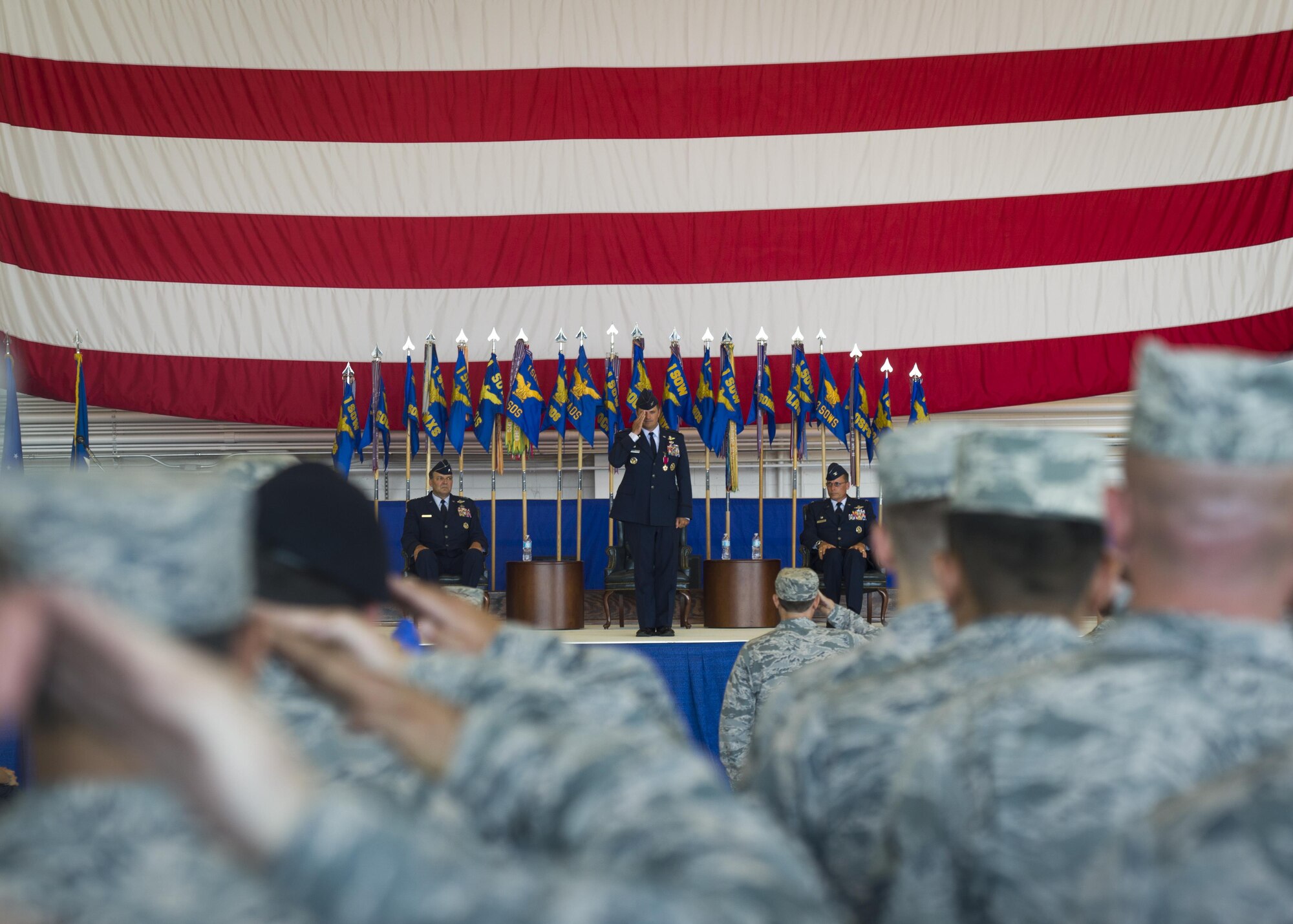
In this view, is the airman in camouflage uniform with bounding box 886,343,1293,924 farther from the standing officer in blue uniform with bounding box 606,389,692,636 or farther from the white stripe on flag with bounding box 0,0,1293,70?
the white stripe on flag with bounding box 0,0,1293,70

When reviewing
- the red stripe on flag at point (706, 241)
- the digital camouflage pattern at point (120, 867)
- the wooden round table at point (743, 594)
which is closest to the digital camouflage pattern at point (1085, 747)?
the digital camouflage pattern at point (120, 867)

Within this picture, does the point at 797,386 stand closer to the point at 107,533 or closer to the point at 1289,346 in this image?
the point at 1289,346

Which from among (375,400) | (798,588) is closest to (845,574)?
(375,400)

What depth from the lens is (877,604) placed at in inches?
351

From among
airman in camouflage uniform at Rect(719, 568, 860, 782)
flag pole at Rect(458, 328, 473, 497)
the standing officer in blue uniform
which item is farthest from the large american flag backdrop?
airman in camouflage uniform at Rect(719, 568, 860, 782)

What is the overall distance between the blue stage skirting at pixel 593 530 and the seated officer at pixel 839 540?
3.30ft

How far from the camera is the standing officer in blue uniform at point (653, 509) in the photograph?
7.44 m

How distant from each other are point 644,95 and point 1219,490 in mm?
8482

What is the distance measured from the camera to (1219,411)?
929 mm

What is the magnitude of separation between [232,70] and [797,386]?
430cm

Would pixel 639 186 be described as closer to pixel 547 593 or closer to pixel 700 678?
pixel 547 593

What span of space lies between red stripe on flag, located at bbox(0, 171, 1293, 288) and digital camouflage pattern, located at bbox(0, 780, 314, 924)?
27.7 ft

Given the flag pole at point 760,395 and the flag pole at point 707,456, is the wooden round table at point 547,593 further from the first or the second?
the flag pole at point 760,395

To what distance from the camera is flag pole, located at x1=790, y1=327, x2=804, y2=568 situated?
27.6 feet
